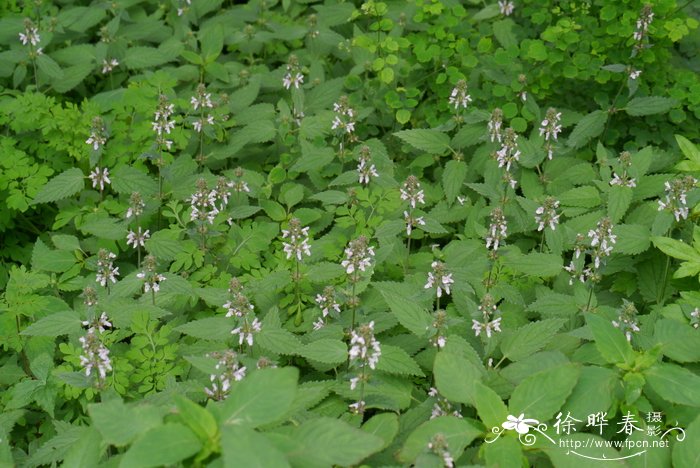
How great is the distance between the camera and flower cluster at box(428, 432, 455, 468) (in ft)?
10.4

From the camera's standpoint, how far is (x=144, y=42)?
6.71 metres

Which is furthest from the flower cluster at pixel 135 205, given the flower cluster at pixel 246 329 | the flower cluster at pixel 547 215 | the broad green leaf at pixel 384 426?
the flower cluster at pixel 547 215

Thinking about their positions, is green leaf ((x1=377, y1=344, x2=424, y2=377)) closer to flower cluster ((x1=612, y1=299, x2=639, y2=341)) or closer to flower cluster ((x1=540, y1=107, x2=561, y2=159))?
flower cluster ((x1=612, y1=299, x2=639, y2=341))

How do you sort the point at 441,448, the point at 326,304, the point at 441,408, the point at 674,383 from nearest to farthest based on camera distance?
the point at 441,448, the point at 674,383, the point at 441,408, the point at 326,304

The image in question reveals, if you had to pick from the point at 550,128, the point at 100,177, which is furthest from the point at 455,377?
the point at 100,177

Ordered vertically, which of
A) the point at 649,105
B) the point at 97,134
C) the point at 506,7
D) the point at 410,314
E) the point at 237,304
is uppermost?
the point at 506,7

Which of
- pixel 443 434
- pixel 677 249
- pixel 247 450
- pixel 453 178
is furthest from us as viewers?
pixel 453 178

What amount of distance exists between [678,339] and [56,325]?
330 centimetres

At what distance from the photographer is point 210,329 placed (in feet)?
13.5

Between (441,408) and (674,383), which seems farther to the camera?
(441,408)

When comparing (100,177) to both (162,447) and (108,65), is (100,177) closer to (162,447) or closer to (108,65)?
(108,65)

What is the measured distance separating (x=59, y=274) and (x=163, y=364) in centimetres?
138

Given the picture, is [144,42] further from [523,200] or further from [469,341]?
[469,341]

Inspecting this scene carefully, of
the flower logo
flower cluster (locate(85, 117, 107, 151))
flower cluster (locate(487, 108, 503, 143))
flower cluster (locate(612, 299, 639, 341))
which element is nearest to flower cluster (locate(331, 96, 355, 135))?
flower cluster (locate(487, 108, 503, 143))
